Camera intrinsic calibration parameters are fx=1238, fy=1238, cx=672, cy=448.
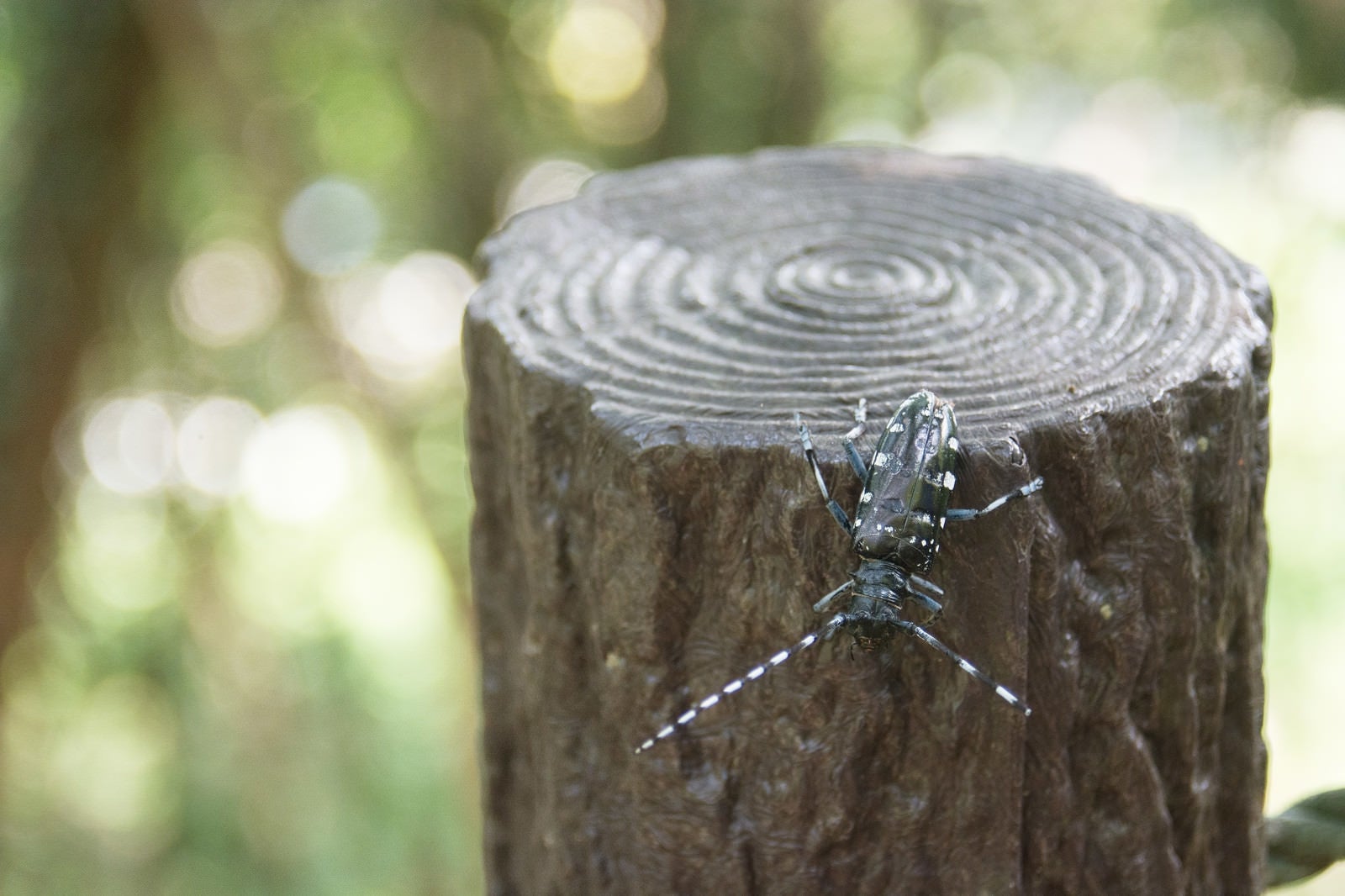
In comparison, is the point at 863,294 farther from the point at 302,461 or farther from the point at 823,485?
the point at 302,461

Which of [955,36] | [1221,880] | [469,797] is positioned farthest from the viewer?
[955,36]

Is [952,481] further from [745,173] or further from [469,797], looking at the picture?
[469,797]

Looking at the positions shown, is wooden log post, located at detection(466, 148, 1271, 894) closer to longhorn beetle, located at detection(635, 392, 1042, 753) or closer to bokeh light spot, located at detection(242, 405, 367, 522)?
longhorn beetle, located at detection(635, 392, 1042, 753)

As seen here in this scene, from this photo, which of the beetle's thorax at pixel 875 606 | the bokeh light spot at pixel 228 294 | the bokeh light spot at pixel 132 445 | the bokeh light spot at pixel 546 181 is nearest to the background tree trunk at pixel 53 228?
the bokeh light spot at pixel 132 445

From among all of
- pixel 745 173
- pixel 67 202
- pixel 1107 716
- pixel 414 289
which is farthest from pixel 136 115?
pixel 1107 716

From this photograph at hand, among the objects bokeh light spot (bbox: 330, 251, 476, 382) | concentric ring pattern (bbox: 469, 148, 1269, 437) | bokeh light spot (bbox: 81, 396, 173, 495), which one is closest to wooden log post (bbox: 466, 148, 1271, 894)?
concentric ring pattern (bbox: 469, 148, 1269, 437)

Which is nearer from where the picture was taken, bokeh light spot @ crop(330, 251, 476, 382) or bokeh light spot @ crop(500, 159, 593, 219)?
bokeh light spot @ crop(500, 159, 593, 219)
